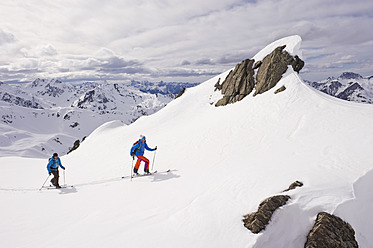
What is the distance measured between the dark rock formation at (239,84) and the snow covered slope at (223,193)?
12.7 m

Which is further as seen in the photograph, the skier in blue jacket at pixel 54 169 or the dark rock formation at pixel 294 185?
the skier in blue jacket at pixel 54 169

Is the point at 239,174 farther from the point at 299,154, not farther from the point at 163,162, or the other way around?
the point at 163,162

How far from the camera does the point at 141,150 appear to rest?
14523 mm

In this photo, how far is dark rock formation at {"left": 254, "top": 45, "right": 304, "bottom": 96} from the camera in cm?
2939

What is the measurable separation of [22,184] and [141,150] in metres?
11.3

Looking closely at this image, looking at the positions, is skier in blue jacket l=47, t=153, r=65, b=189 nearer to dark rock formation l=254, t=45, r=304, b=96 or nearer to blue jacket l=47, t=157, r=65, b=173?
blue jacket l=47, t=157, r=65, b=173

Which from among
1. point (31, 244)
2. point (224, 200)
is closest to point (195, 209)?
point (224, 200)

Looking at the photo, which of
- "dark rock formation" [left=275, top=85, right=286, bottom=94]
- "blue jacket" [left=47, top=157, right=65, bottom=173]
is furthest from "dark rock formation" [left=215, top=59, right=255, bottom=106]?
"blue jacket" [left=47, top=157, right=65, bottom=173]

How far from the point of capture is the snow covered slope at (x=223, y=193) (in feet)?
21.6

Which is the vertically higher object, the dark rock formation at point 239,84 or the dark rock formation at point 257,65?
the dark rock formation at point 257,65

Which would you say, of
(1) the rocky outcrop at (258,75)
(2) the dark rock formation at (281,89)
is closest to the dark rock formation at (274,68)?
(1) the rocky outcrop at (258,75)

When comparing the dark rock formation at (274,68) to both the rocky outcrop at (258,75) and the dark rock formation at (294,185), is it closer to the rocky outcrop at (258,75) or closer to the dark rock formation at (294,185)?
the rocky outcrop at (258,75)

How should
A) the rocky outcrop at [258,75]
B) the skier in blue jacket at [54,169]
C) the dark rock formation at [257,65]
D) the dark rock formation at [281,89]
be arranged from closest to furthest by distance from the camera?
the skier in blue jacket at [54,169] → the dark rock formation at [281,89] → the rocky outcrop at [258,75] → the dark rock formation at [257,65]

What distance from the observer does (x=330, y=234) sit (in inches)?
233
